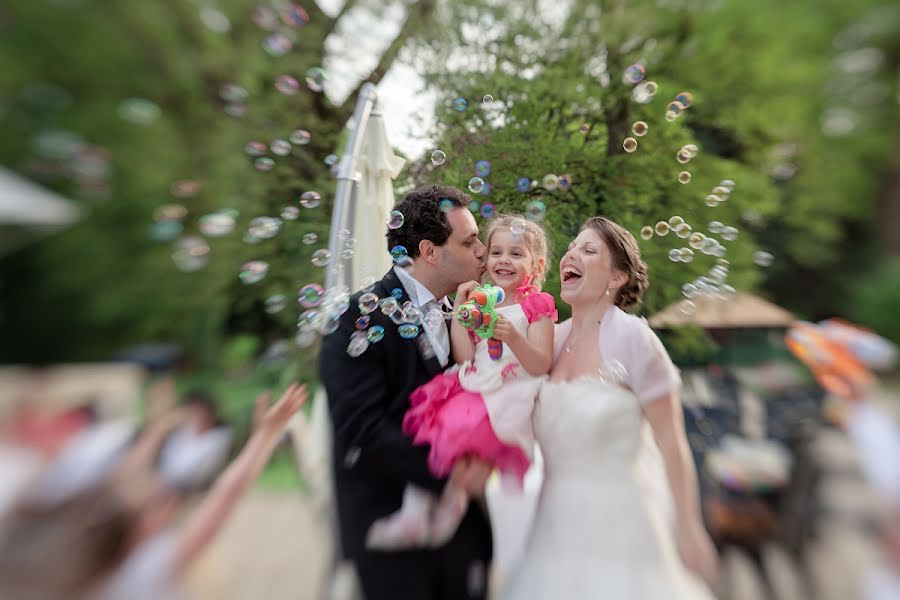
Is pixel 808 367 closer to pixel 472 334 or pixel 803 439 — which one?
pixel 803 439

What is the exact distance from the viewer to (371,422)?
1.94 metres

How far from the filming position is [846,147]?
1.94 m

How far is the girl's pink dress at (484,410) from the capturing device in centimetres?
187

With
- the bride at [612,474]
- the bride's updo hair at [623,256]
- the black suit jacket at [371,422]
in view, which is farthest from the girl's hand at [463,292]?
the bride's updo hair at [623,256]

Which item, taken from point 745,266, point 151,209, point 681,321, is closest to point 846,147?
point 745,266

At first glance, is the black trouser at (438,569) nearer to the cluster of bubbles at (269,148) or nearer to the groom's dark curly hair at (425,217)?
the groom's dark curly hair at (425,217)

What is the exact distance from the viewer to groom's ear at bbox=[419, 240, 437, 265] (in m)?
2.20

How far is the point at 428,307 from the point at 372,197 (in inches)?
33.2

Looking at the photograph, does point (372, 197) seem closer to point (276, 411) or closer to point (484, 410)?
point (276, 411)

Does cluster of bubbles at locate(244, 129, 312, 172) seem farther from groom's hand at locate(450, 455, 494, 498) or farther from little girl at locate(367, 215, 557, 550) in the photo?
groom's hand at locate(450, 455, 494, 498)

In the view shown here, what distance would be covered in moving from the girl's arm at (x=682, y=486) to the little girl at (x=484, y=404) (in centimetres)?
45

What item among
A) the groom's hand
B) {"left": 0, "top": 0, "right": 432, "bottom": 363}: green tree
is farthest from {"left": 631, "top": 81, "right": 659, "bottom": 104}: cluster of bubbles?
the groom's hand

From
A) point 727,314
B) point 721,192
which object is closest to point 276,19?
point 721,192

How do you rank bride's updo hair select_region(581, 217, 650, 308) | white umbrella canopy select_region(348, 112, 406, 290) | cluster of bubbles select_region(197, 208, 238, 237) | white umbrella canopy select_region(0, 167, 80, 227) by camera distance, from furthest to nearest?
white umbrella canopy select_region(348, 112, 406, 290), cluster of bubbles select_region(197, 208, 238, 237), bride's updo hair select_region(581, 217, 650, 308), white umbrella canopy select_region(0, 167, 80, 227)
